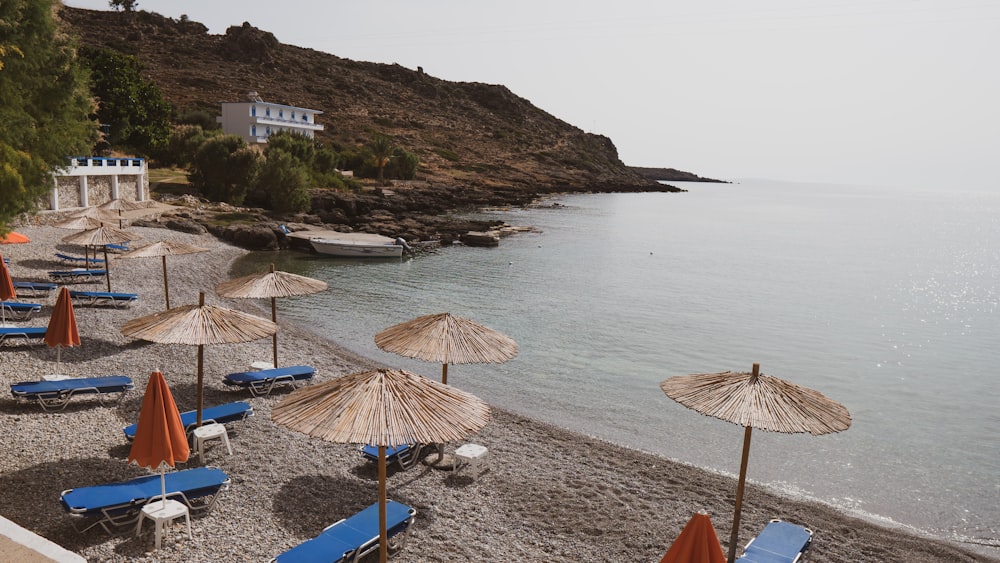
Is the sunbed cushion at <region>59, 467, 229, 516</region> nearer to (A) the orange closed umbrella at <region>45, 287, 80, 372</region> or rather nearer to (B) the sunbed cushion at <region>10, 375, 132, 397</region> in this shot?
(B) the sunbed cushion at <region>10, 375, 132, 397</region>

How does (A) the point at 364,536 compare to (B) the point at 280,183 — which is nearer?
(A) the point at 364,536

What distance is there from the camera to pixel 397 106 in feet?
443

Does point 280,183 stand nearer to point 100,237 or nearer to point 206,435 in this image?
point 100,237

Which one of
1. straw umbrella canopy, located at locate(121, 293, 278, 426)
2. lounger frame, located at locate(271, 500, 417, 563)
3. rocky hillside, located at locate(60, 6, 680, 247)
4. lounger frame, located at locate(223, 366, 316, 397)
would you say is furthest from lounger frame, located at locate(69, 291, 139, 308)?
rocky hillside, located at locate(60, 6, 680, 247)

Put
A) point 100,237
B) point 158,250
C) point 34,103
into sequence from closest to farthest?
point 158,250 → point 34,103 → point 100,237

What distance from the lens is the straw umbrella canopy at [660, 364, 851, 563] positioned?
764 centimetres

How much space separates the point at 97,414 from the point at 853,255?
2426 inches

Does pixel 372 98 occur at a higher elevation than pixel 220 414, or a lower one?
higher

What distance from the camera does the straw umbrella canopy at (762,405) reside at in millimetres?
7641

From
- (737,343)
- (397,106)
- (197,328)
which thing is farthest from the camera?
(397,106)

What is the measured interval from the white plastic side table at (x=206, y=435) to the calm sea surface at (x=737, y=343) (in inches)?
292

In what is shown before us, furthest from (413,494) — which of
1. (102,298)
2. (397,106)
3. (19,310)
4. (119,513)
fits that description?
(397,106)

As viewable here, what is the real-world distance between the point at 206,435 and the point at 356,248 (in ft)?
99.2

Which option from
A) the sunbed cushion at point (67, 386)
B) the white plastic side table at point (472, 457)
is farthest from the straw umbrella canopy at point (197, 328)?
the white plastic side table at point (472, 457)
